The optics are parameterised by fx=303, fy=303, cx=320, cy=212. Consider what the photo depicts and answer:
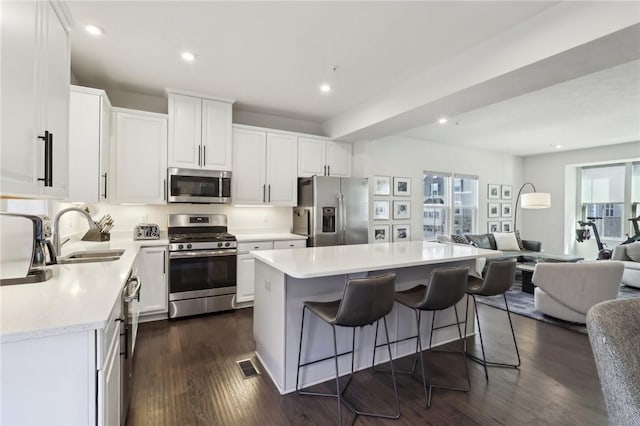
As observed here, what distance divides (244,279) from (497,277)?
9.38ft

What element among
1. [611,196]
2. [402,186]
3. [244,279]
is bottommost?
[244,279]

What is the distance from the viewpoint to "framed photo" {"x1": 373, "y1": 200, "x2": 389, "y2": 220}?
18.7ft

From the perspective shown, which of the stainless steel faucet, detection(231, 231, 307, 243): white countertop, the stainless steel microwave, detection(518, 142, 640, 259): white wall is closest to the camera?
the stainless steel faucet

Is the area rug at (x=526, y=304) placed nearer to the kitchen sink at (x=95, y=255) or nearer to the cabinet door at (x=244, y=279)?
the cabinet door at (x=244, y=279)

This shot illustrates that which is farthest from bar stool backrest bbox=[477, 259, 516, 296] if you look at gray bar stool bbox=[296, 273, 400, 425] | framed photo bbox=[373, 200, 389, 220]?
framed photo bbox=[373, 200, 389, 220]

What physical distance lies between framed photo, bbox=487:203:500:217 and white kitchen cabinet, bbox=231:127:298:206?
206 inches

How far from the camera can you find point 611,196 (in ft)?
22.5

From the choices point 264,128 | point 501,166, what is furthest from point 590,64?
point 501,166

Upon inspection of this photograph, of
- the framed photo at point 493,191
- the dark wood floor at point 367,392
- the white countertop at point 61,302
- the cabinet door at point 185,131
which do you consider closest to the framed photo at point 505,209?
the framed photo at point 493,191

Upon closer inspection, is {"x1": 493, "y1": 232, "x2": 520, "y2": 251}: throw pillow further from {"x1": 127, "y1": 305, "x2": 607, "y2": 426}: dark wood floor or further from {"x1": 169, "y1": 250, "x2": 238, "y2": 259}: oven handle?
{"x1": 169, "y1": 250, "x2": 238, "y2": 259}: oven handle

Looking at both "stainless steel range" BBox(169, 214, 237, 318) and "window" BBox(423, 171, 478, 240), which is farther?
"window" BBox(423, 171, 478, 240)

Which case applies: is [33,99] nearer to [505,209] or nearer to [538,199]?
[538,199]

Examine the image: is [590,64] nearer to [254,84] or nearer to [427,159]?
[254,84]

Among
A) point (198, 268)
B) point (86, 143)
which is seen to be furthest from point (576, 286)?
point (86, 143)
